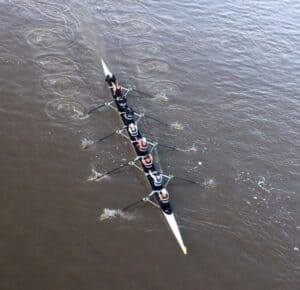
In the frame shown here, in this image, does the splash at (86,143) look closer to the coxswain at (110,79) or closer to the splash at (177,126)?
the splash at (177,126)

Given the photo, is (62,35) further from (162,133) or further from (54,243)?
(54,243)

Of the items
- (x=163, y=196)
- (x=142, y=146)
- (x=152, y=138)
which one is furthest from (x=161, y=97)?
(x=163, y=196)

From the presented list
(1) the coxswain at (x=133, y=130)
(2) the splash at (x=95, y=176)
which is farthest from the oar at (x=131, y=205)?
(1) the coxswain at (x=133, y=130)

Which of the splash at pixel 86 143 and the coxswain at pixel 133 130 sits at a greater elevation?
the coxswain at pixel 133 130

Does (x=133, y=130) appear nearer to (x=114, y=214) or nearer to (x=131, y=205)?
(x=131, y=205)

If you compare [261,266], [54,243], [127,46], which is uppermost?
[127,46]

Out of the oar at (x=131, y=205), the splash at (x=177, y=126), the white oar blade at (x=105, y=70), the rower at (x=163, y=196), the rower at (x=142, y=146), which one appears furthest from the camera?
the white oar blade at (x=105, y=70)

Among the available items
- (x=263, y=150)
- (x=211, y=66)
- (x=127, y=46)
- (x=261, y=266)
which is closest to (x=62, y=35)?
(x=127, y=46)
